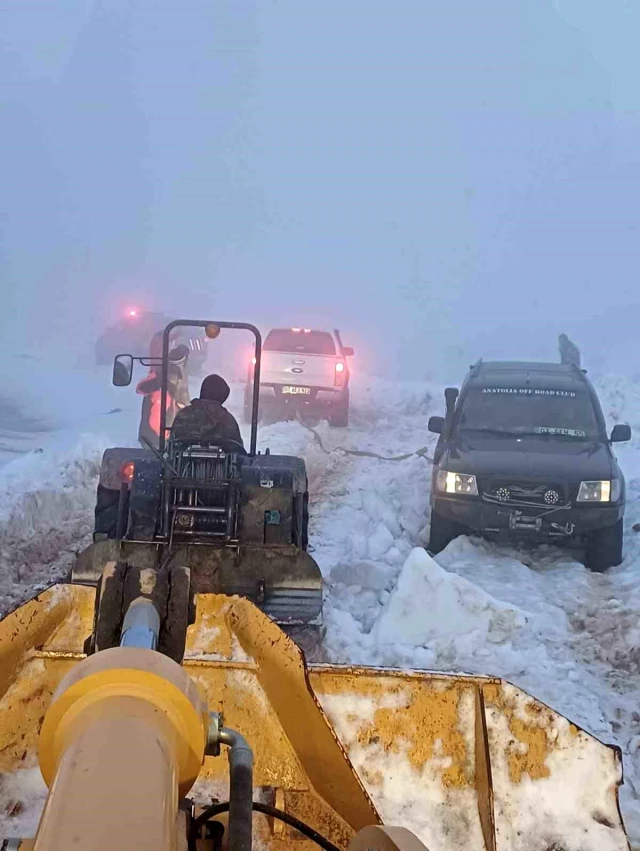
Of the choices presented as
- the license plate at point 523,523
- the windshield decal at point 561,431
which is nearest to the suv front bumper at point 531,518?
the license plate at point 523,523

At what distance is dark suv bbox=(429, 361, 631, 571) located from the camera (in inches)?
309

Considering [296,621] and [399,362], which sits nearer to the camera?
[296,621]

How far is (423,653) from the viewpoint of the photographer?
5.47 meters

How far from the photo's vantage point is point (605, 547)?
7.88 m

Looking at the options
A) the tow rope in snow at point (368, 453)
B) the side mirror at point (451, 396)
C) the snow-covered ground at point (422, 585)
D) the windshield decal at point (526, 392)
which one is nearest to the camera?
the snow-covered ground at point (422, 585)

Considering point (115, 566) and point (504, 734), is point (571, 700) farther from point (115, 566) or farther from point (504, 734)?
point (115, 566)

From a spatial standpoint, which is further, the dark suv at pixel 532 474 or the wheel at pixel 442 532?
the wheel at pixel 442 532

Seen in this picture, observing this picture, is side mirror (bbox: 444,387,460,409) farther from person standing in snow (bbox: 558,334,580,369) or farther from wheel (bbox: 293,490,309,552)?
person standing in snow (bbox: 558,334,580,369)

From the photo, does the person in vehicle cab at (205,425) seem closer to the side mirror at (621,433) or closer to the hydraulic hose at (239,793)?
the side mirror at (621,433)

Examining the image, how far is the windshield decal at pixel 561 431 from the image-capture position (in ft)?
29.3

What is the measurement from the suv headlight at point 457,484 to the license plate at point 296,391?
29.2ft

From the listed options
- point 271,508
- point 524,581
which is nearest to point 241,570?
point 271,508

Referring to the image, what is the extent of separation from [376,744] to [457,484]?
215 inches

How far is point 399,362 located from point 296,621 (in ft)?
166
